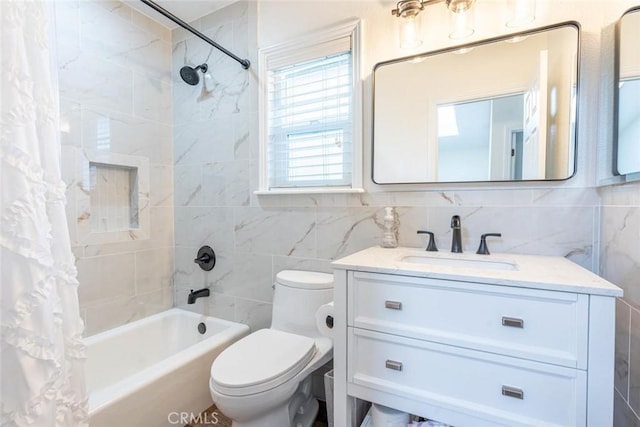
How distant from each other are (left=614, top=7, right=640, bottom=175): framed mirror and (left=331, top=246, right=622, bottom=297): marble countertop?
39 centimetres

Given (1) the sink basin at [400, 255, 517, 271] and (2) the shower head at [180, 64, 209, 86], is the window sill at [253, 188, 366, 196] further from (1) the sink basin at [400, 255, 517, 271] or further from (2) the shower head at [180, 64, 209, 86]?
(2) the shower head at [180, 64, 209, 86]

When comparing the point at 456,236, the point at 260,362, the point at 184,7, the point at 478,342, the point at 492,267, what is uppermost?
the point at 184,7

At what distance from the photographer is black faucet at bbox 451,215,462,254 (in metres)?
1.38

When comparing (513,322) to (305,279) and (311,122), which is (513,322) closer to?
(305,279)

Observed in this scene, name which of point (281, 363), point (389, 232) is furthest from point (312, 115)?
point (281, 363)

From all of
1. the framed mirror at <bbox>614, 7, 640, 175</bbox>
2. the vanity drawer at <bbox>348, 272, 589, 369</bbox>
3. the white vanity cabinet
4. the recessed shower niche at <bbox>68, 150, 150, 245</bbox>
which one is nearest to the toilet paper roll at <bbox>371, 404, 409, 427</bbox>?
the white vanity cabinet

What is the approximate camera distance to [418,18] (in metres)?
1.48

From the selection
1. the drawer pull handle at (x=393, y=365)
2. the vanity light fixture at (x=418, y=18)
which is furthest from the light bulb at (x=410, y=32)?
the drawer pull handle at (x=393, y=365)

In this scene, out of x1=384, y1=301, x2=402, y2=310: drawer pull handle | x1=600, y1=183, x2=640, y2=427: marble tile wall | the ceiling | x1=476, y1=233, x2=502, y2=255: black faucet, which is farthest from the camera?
the ceiling

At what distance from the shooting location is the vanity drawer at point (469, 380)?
2.88 feet

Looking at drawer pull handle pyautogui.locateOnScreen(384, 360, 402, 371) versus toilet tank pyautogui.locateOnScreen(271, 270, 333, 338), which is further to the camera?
toilet tank pyautogui.locateOnScreen(271, 270, 333, 338)

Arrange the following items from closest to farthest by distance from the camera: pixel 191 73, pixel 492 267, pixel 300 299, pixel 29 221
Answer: pixel 29 221
pixel 492 267
pixel 300 299
pixel 191 73

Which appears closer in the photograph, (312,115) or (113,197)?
(312,115)

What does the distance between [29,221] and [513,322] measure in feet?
4.28
